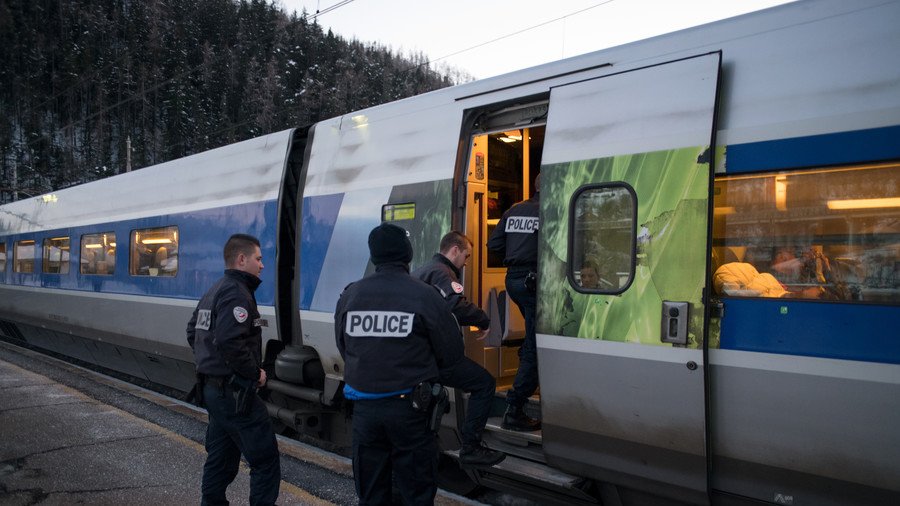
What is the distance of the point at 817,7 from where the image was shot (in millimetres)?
3189

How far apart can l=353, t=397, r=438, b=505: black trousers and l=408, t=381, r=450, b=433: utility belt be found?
0.09 ft

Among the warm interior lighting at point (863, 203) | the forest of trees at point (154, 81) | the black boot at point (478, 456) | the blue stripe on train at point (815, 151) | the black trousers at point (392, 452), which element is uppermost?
the forest of trees at point (154, 81)

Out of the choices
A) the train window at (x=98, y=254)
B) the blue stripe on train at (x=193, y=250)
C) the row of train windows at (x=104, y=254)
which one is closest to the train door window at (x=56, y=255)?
the row of train windows at (x=104, y=254)

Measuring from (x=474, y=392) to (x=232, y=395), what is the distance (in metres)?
1.58

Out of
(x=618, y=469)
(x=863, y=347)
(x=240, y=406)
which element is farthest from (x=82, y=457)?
(x=863, y=347)

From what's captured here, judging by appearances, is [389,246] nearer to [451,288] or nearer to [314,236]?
[451,288]

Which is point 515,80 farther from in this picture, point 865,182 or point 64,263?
point 64,263

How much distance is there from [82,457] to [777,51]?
565 centimetres

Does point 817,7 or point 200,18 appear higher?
point 200,18

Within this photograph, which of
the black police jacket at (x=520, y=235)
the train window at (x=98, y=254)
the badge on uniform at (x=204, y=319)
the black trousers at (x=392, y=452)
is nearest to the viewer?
the black trousers at (x=392, y=452)

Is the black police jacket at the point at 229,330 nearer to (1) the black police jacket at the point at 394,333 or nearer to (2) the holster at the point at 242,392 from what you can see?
(2) the holster at the point at 242,392

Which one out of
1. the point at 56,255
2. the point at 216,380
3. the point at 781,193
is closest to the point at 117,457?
the point at 216,380

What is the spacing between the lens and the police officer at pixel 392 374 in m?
3.10

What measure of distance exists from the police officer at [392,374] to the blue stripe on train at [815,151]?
1719mm
